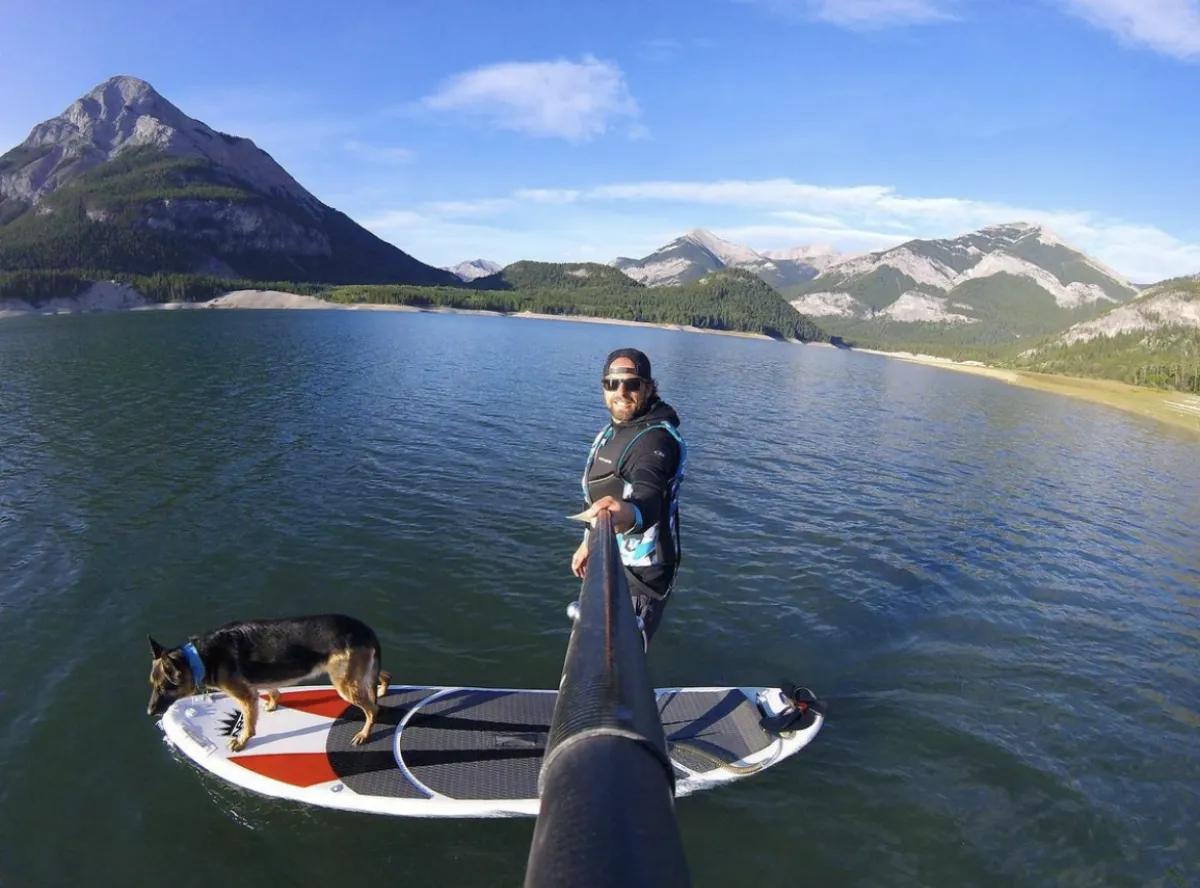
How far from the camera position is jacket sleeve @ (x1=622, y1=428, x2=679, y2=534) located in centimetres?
662

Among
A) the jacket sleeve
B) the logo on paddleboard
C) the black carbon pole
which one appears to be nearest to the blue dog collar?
the logo on paddleboard

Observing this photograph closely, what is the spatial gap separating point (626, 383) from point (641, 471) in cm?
120

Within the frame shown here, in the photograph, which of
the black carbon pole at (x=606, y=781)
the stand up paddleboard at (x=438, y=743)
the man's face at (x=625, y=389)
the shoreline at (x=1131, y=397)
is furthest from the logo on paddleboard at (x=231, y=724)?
the shoreline at (x=1131, y=397)

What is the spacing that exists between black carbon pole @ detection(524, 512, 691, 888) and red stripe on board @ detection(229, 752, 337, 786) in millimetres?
9386

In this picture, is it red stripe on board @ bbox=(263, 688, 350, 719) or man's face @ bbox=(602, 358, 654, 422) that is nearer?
man's face @ bbox=(602, 358, 654, 422)

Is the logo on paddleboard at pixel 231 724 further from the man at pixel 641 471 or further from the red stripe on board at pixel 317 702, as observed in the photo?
the man at pixel 641 471

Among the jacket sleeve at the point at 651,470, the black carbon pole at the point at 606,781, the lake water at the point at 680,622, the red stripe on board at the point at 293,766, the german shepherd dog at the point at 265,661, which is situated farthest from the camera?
the red stripe on board at the point at 293,766

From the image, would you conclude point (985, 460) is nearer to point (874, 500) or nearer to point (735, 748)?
point (874, 500)

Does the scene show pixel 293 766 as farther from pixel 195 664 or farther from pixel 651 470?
pixel 651 470

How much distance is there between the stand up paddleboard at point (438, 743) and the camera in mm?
9820

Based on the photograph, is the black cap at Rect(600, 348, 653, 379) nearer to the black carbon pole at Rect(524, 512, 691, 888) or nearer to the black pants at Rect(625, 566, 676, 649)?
the black pants at Rect(625, 566, 676, 649)

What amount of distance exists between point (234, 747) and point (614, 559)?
10000 mm

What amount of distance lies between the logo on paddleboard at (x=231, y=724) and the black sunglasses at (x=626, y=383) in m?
9.45

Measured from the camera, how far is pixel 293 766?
10.2m
